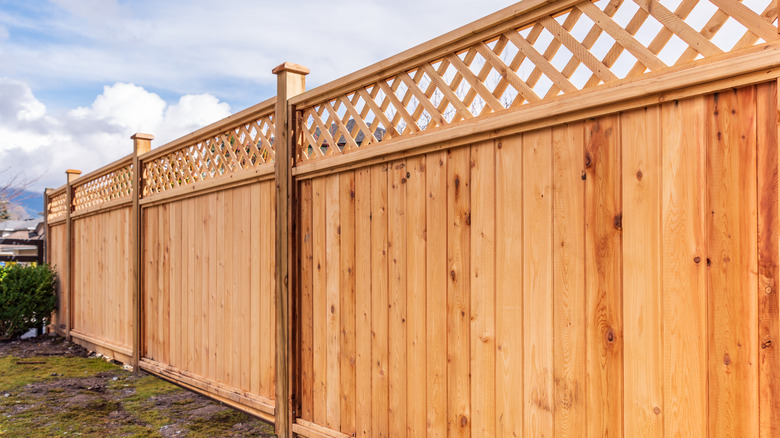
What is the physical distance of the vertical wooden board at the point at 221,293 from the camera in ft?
13.4

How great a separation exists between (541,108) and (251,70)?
3.08m

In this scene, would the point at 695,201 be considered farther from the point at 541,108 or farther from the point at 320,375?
the point at 320,375

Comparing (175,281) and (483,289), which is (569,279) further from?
(175,281)

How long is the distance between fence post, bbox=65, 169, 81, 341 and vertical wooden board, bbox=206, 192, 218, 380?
4098 millimetres

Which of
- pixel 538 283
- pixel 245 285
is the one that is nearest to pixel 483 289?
pixel 538 283

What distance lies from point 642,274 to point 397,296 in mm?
1194

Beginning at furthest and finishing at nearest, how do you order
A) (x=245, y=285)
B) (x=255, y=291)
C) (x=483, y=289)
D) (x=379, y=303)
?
(x=245, y=285) → (x=255, y=291) → (x=379, y=303) → (x=483, y=289)

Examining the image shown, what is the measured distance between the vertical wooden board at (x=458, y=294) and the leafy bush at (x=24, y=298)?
708 cm

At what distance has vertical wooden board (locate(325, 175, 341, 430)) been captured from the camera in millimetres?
3010

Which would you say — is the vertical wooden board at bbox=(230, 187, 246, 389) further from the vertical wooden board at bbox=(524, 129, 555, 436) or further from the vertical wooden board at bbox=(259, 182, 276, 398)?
the vertical wooden board at bbox=(524, 129, 555, 436)

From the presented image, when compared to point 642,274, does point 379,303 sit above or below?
below

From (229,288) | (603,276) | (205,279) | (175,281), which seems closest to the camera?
(603,276)

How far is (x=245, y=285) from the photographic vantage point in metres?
3.84

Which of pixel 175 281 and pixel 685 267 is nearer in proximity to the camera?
pixel 685 267
